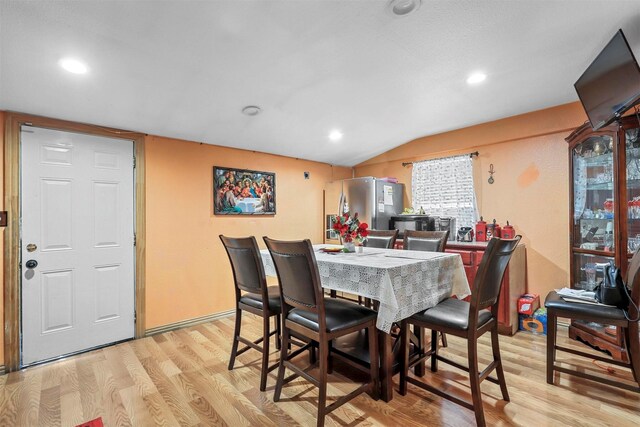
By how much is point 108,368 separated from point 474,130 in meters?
4.59

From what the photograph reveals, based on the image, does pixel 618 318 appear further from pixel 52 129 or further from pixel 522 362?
A: pixel 52 129

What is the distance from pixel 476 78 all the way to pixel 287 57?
1.66 m

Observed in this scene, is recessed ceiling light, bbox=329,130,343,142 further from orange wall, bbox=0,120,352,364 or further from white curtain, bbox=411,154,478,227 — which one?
white curtain, bbox=411,154,478,227

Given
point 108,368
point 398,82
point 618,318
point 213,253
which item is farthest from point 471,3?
point 108,368

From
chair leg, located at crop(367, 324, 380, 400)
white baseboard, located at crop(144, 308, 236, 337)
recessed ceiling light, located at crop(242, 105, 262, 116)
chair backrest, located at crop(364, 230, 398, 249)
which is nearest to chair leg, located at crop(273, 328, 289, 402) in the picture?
chair leg, located at crop(367, 324, 380, 400)

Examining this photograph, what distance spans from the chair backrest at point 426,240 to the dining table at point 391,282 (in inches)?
18.7

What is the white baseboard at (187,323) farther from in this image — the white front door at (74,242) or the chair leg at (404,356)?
the chair leg at (404,356)

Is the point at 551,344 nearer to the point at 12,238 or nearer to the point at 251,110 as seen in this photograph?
the point at 251,110

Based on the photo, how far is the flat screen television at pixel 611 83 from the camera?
1.83 meters

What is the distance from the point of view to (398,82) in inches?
108

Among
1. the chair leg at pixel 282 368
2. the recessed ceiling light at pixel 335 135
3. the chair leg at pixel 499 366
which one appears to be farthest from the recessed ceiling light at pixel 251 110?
the chair leg at pixel 499 366

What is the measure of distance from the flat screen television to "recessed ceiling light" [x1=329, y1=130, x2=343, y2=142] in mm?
2325

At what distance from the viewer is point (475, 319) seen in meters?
1.76

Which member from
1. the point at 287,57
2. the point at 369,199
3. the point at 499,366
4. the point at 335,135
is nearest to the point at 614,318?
the point at 499,366
